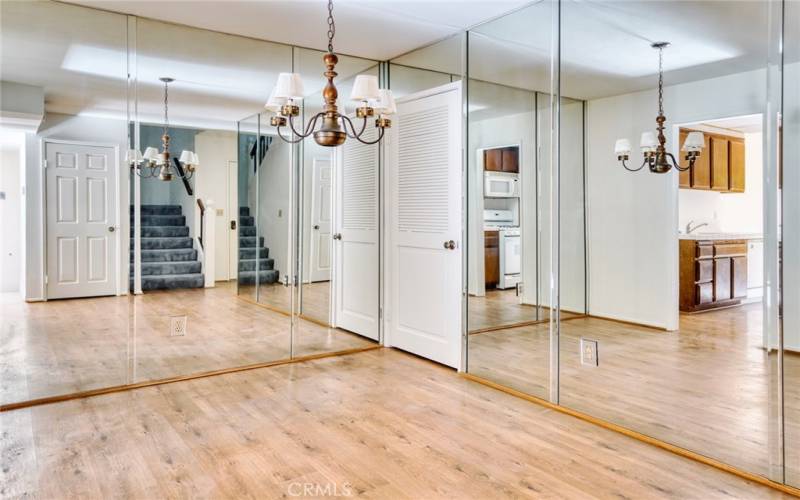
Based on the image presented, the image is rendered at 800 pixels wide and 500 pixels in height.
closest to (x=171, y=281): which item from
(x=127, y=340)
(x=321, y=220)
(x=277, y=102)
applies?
(x=127, y=340)

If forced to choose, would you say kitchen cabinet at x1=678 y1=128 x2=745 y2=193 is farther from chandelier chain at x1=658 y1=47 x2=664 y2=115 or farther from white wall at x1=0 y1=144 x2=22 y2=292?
white wall at x1=0 y1=144 x2=22 y2=292

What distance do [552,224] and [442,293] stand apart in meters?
1.14

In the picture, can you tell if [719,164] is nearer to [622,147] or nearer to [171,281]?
[622,147]

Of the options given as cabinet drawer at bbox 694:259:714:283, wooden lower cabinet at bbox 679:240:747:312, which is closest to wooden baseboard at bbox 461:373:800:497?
wooden lower cabinet at bbox 679:240:747:312

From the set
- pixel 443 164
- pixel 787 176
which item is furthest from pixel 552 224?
pixel 787 176

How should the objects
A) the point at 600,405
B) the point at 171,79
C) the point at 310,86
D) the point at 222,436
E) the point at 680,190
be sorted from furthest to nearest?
the point at 310,86, the point at 171,79, the point at 600,405, the point at 222,436, the point at 680,190

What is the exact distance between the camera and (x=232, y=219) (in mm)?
4180

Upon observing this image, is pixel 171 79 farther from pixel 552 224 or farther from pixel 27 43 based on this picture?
pixel 552 224

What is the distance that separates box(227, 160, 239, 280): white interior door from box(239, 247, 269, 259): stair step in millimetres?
44

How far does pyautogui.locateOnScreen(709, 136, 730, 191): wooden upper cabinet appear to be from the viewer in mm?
2424

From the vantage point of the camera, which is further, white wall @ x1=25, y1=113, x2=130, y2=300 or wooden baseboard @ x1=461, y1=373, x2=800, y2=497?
white wall @ x1=25, y1=113, x2=130, y2=300

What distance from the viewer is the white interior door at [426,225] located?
162 inches

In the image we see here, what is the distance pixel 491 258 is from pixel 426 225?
71 centimetres

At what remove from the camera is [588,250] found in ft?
10.7
